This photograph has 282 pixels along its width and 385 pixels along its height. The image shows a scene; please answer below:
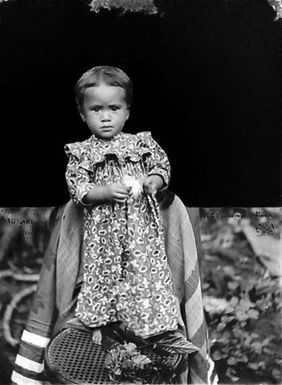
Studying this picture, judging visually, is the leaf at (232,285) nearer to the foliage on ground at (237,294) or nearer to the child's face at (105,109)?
the foliage on ground at (237,294)

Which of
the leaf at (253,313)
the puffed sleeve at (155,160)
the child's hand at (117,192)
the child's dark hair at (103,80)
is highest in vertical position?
the child's dark hair at (103,80)

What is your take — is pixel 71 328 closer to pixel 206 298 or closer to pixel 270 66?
pixel 206 298

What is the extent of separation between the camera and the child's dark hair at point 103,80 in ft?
7.30

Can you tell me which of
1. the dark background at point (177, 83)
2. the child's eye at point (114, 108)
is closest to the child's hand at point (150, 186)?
the dark background at point (177, 83)

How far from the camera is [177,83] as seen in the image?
227 cm

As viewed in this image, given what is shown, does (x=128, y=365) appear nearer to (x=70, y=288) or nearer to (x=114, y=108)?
(x=70, y=288)

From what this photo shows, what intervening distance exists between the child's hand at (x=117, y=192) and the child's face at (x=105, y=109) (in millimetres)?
175

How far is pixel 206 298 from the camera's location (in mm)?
2271

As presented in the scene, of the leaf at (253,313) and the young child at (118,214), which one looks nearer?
the young child at (118,214)

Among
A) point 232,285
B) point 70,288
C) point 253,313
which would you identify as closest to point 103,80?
point 70,288

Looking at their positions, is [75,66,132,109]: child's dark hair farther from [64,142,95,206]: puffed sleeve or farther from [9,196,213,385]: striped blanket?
[9,196,213,385]: striped blanket

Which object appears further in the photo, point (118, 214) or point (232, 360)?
point (232, 360)

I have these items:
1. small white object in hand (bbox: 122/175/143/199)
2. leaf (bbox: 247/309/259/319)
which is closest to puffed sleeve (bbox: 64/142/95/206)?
small white object in hand (bbox: 122/175/143/199)

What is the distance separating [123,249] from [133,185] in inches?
7.9
